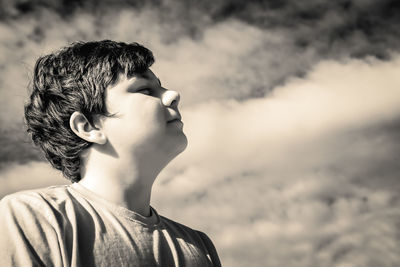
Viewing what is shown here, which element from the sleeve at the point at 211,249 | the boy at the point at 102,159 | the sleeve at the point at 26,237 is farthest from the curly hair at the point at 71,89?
the sleeve at the point at 211,249

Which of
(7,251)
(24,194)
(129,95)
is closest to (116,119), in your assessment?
(129,95)

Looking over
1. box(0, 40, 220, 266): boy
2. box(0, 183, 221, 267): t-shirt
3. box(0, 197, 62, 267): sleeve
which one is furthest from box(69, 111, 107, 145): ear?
box(0, 197, 62, 267): sleeve

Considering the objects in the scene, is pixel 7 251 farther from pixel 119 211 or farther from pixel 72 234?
pixel 119 211

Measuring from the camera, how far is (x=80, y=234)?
2.94 meters

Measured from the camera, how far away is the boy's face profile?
10.8ft

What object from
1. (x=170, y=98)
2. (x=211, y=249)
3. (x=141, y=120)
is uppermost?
(x=170, y=98)

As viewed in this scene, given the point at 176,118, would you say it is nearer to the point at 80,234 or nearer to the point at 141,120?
the point at 141,120

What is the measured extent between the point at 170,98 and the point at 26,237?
1.48 meters

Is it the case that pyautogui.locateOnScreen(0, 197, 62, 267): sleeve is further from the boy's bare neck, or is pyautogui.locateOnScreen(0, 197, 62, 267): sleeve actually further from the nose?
the nose

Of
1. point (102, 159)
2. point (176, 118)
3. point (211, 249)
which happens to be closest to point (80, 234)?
point (102, 159)

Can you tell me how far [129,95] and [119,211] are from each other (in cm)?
89

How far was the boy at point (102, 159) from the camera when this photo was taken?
9.51ft

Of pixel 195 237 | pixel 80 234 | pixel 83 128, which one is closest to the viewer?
pixel 80 234

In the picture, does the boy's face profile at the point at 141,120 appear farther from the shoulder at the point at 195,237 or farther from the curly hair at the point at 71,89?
the shoulder at the point at 195,237
